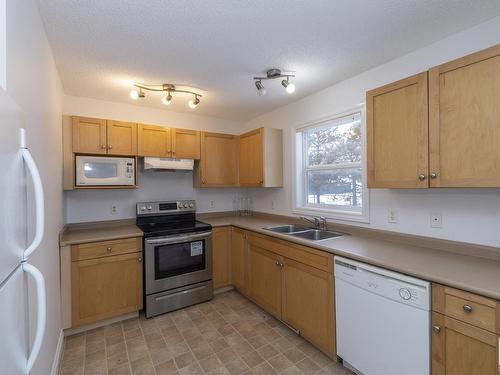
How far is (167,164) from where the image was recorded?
10.0ft

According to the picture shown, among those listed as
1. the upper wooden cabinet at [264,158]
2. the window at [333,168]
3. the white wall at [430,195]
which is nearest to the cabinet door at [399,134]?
the white wall at [430,195]

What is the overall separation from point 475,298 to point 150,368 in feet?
7.08

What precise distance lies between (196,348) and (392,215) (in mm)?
2032

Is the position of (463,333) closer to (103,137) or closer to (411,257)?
(411,257)

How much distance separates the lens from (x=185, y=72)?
90.1 inches

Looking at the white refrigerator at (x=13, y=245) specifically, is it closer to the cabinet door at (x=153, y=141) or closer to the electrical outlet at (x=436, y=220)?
the cabinet door at (x=153, y=141)

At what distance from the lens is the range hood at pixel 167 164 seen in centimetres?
295

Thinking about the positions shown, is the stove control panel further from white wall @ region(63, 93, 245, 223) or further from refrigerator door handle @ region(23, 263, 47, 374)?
refrigerator door handle @ region(23, 263, 47, 374)

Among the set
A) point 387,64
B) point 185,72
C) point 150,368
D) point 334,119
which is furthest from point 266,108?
point 150,368

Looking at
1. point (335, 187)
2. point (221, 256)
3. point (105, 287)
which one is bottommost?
point (105, 287)

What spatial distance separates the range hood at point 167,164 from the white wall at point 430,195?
167cm

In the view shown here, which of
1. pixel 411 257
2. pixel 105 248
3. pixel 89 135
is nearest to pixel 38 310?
pixel 105 248

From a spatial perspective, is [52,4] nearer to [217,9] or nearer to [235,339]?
[217,9]

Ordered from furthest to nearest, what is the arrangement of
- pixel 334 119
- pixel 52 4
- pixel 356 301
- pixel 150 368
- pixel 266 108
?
pixel 266 108, pixel 334 119, pixel 150 368, pixel 356 301, pixel 52 4
